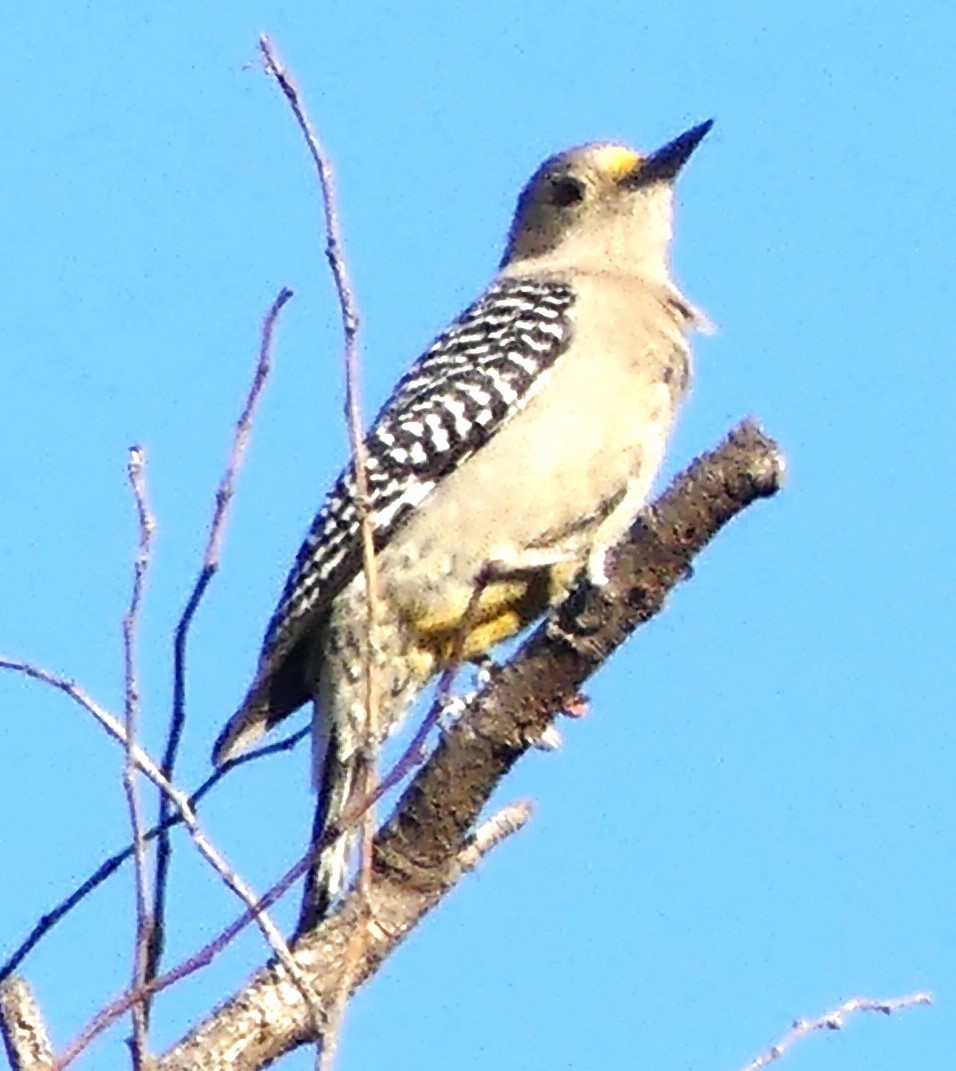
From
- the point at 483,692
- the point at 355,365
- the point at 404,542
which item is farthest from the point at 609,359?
the point at 355,365

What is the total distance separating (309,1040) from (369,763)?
136cm

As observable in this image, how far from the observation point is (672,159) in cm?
989

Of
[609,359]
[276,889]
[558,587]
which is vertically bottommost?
[276,889]

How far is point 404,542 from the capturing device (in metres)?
8.03

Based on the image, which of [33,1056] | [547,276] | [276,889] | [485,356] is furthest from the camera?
[547,276]

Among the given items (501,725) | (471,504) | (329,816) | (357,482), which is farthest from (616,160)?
(357,482)

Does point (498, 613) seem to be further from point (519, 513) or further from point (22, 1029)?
point (22, 1029)

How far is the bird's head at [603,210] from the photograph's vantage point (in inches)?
379

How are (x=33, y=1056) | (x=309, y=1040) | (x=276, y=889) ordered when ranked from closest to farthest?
(x=276, y=889) → (x=33, y=1056) → (x=309, y=1040)

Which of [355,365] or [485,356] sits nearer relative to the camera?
[355,365]

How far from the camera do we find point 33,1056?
4168 mm

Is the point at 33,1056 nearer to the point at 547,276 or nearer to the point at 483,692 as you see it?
the point at 483,692

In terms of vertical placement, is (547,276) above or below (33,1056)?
above

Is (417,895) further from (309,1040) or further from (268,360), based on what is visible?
(268,360)
